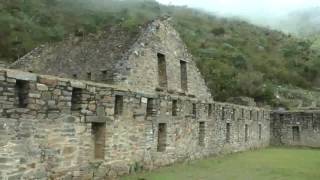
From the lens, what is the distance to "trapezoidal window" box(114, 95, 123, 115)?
43.4 feet

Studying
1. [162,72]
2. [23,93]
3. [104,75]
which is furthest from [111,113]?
[162,72]

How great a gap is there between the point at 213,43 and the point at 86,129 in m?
58.3

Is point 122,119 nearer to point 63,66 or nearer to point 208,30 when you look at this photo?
point 63,66

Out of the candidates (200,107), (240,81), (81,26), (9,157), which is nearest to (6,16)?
(81,26)

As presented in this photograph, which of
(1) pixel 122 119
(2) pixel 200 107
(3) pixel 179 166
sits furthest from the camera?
(2) pixel 200 107

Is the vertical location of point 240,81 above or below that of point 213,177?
above

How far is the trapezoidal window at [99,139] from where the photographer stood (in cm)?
1263

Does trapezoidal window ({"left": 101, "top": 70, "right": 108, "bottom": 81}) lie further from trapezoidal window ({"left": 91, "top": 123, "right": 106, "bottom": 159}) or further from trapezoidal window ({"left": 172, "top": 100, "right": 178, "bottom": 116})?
trapezoidal window ({"left": 91, "top": 123, "right": 106, "bottom": 159})

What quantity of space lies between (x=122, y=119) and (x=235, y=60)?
47.2 meters

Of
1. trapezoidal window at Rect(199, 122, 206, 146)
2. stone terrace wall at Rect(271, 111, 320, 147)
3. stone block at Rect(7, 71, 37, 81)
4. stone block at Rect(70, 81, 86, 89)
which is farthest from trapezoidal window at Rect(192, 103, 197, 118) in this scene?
stone terrace wall at Rect(271, 111, 320, 147)

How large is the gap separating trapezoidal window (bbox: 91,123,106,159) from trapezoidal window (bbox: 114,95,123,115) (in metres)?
0.72

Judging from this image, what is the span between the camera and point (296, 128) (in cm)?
3194

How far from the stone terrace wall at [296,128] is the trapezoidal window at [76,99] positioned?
74.1 ft

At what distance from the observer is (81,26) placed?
55125 mm
